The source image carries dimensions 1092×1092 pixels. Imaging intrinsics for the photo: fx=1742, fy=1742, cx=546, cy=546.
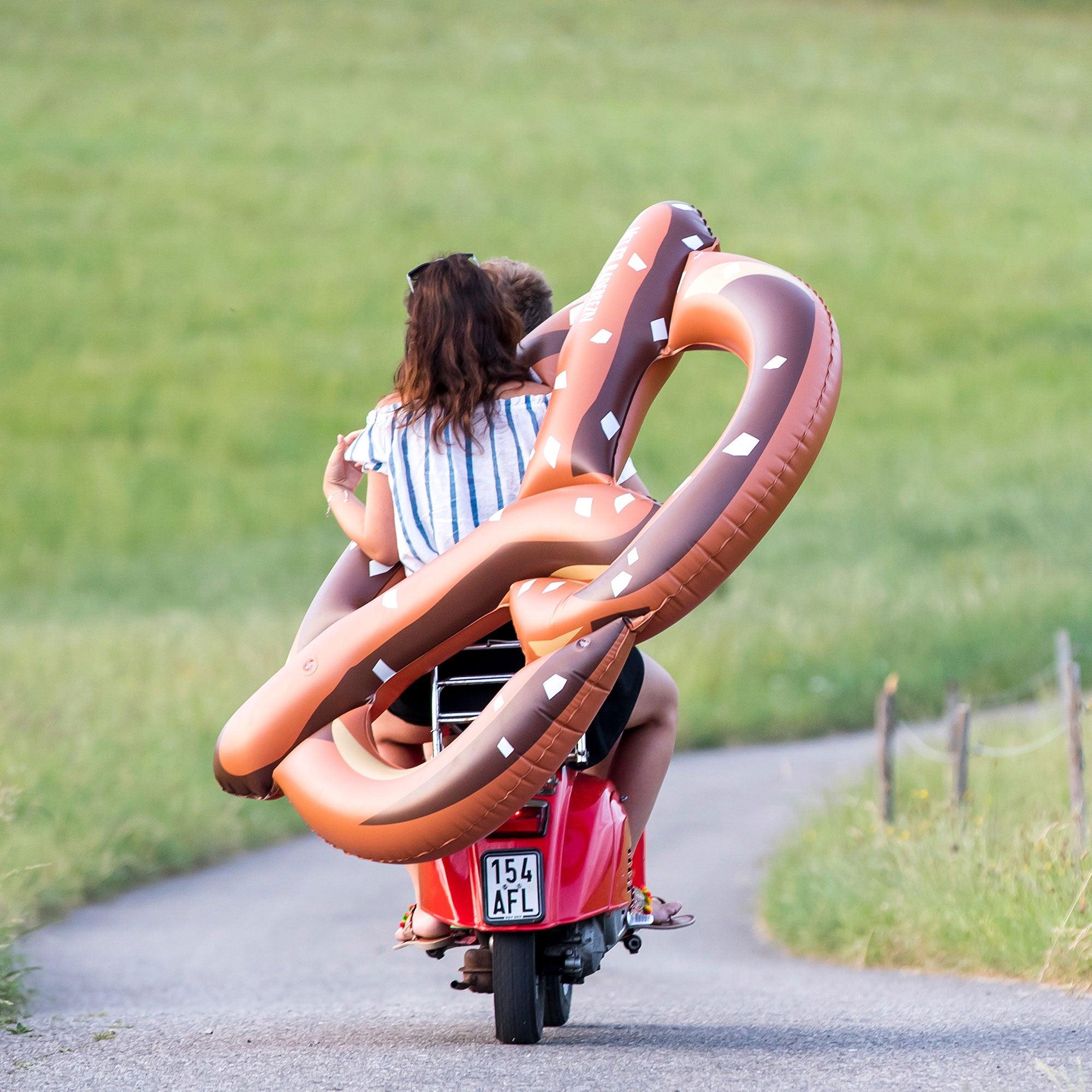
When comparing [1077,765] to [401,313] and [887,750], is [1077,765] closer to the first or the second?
[887,750]

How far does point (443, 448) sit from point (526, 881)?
1.17 metres

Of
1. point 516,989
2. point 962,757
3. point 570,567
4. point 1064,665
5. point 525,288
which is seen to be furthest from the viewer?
point 962,757

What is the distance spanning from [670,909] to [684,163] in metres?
34.9

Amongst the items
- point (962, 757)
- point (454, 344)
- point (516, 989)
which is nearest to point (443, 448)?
point (454, 344)

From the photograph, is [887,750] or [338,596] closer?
[338,596]

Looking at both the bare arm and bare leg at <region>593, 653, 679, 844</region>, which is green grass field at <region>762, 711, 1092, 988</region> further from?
the bare arm

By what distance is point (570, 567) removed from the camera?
4.48 metres

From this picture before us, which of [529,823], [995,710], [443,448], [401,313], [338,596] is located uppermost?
[401,313]

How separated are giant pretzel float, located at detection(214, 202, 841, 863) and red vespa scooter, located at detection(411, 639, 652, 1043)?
14 cm

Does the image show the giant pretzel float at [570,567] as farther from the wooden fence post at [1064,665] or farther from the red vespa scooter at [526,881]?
the wooden fence post at [1064,665]

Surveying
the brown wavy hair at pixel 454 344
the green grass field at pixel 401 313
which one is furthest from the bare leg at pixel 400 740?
the green grass field at pixel 401 313

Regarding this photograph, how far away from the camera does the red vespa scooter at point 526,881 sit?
4547 millimetres

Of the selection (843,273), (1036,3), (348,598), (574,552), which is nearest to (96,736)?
(348,598)

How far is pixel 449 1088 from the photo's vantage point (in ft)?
13.3
